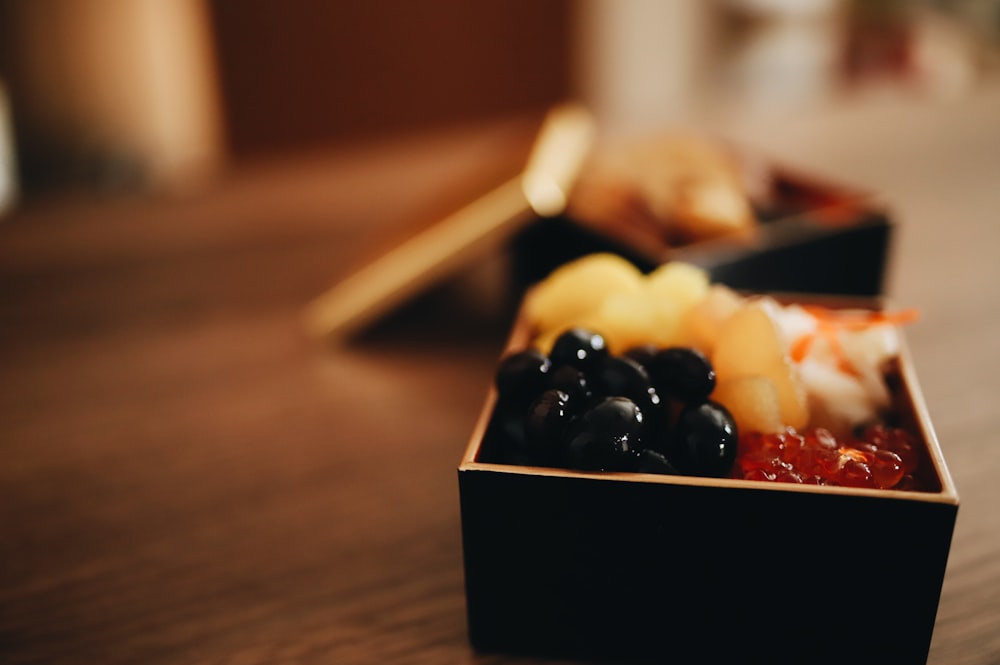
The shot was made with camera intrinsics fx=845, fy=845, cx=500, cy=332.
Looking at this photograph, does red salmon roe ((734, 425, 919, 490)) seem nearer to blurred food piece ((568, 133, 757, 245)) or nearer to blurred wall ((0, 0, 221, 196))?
blurred food piece ((568, 133, 757, 245))

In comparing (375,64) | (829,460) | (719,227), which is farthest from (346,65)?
(829,460)

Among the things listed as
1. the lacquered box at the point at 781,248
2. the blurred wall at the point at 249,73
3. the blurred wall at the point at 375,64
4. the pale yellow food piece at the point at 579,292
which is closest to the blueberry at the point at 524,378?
the pale yellow food piece at the point at 579,292

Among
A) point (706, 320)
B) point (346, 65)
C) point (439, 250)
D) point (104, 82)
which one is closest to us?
point (706, 320)

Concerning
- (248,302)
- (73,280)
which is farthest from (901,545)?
(73,280)

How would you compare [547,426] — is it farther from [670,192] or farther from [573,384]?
[670,192]

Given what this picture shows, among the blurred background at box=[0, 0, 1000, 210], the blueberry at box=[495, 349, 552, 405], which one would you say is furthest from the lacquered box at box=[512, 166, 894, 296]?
the blurred background at box=[0, 0, 1000, 210]
